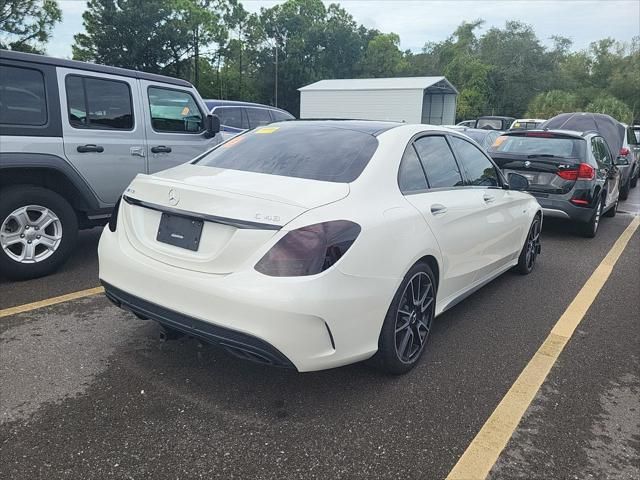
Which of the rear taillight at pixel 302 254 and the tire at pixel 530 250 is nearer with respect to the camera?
the rear taillight at pixel 302 254

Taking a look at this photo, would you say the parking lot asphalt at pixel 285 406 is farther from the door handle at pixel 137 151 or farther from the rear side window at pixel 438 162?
the door handle at pixel 137 151

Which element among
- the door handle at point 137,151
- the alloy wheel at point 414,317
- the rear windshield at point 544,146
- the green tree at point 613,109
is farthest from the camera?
the green tree at point 613,109

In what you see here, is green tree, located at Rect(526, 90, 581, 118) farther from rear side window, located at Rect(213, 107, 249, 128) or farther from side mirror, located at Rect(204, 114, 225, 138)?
side mirror, located at Rect(204, 114, 225, 138)

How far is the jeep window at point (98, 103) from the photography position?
4.77m

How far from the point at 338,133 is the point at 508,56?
2812 inches

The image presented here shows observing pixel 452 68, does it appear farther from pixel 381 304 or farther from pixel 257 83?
pixel 381 304

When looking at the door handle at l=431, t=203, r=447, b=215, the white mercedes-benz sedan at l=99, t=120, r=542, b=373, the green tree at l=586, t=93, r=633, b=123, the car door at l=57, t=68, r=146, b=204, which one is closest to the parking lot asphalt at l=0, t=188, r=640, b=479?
the white mercedes-benz sedan at l=99, t=120, r=542, b=373

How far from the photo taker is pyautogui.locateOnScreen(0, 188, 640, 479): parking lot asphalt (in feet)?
7.75

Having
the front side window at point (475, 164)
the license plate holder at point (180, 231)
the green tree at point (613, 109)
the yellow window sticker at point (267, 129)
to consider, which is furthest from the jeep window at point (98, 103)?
the green tree at point (613, 109)

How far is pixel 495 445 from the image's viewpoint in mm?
2545

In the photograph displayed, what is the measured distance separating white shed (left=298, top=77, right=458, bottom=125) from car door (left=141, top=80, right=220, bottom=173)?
30628 millimetres

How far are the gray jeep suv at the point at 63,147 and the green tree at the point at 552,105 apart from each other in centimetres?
4826

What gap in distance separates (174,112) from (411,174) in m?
3.52

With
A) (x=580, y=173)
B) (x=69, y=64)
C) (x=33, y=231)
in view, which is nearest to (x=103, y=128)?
(x=69, y=64)
